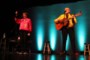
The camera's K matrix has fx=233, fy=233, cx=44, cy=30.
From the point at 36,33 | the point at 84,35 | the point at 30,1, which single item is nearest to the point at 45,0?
the point at 30,1

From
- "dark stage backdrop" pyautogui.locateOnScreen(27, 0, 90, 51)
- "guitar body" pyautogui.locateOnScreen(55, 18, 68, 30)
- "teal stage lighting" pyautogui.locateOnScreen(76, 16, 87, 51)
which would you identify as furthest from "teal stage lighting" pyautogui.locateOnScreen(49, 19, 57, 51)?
"guitar body" pyautogui.locateOnScreen(55, 18, 68, 30)

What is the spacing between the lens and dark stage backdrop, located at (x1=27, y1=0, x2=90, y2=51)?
632 centimetres

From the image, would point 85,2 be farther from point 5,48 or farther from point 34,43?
point 5,48

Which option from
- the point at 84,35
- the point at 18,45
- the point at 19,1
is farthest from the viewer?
the point at 19,1

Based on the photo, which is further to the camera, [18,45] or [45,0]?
[45,0]

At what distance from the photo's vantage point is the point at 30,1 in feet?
22.4

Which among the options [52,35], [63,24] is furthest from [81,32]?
[63,24]

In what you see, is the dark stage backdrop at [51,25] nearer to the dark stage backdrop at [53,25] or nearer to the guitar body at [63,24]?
the dark stage backdrop at [53,25]

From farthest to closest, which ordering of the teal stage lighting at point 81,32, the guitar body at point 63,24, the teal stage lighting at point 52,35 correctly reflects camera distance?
the teal stage lighting at point 52,35 < the teal stage lighting at point 81,32 < the guitar body at point 63,24

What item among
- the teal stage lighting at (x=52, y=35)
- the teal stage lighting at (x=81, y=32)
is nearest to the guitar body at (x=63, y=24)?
the teal stage lighting at (x=81, y=32)

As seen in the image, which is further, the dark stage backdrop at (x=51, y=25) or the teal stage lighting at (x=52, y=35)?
the teal stage lighting at (x=52, y=35)

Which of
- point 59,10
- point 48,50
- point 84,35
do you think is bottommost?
point 48,50

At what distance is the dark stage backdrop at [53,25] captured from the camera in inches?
249

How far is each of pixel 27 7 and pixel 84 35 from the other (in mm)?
1989
